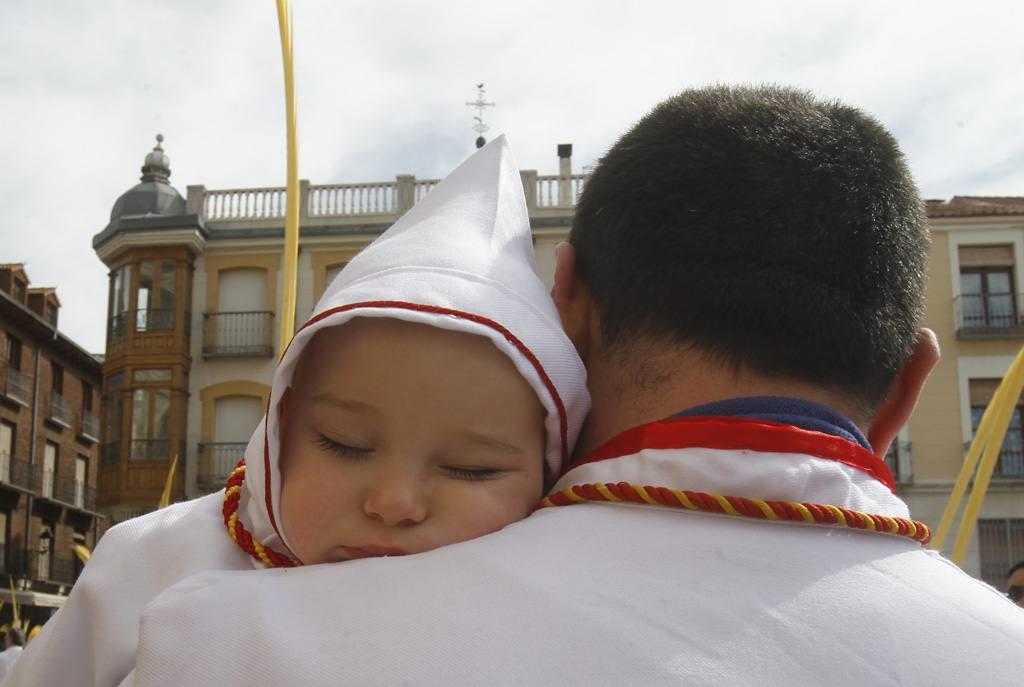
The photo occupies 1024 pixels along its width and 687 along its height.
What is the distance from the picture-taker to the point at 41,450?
96.8ft

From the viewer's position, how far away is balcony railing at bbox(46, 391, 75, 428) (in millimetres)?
30219

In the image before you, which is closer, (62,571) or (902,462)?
(902,462)

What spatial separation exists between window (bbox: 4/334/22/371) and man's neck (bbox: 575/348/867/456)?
2990 cm

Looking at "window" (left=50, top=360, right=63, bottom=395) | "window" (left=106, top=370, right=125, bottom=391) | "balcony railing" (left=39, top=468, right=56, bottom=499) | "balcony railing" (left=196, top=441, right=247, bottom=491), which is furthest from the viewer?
"window" (left=50, top=360, right=63, bottom=395)

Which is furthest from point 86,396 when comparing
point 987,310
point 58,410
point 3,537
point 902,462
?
point 987,310

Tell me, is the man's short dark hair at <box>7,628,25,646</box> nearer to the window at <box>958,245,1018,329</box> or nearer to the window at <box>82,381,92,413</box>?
the window at <box>958,245,1018,329</box>

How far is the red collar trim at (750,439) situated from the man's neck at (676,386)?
7 cm

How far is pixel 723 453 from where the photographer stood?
1.08 m

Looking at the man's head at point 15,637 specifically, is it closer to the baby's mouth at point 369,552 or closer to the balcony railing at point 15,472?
the baby's mouth at point 369,552

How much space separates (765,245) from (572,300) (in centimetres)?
31

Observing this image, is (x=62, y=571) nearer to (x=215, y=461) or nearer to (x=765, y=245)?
(x=215, y=461)

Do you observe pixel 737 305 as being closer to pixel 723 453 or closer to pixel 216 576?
pixel 723 453

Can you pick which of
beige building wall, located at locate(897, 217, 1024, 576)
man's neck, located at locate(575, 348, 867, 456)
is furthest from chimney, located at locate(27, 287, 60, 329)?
man's neck, located at locate(575, 348, 867, 456)

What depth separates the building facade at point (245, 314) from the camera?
70.4 feet
